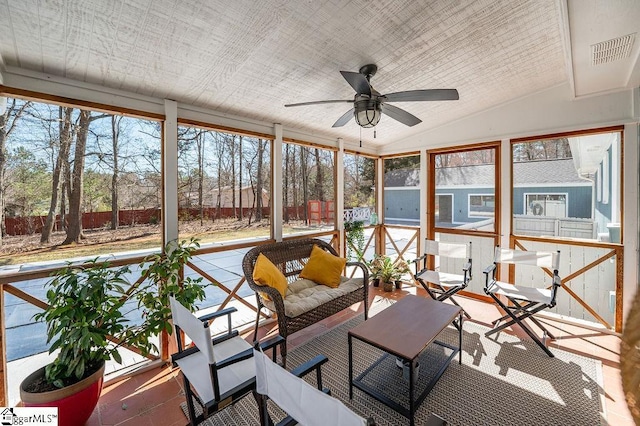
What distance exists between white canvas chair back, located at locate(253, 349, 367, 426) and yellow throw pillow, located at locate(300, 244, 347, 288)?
2166 millimetres

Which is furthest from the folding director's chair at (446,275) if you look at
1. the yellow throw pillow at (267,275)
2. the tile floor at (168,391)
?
the yellow throw pillow at (267,275)

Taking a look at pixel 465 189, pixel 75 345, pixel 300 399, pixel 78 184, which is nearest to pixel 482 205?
pixel 465 189

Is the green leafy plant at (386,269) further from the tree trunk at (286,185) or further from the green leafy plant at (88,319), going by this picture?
the green leafy plant at (88,319)

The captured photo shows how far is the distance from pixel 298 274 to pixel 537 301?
103 inches

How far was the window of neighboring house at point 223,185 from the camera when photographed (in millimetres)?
4098

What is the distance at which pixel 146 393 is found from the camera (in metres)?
2.64

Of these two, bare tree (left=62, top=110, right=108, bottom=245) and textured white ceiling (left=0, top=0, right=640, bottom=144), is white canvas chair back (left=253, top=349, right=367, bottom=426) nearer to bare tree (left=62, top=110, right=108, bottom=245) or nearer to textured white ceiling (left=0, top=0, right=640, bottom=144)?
textured white ceiling (left=0, top=0, right=640, bottom=144)

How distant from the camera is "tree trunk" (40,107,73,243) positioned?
3.14m

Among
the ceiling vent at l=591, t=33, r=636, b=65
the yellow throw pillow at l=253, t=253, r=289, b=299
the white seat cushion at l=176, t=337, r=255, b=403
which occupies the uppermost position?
the ceiling vent at l=591, t=33, r=636, b=65

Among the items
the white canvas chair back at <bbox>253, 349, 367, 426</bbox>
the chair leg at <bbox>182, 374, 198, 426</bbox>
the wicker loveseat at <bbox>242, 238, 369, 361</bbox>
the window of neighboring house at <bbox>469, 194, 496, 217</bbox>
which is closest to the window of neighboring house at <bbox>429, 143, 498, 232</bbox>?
the window of neighboring house at <bbox>469, 194, 496, 217</bbox>

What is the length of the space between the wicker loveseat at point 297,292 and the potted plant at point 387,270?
1.17 meters

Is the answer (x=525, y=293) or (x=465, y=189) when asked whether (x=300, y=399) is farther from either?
(x=465, y=189)

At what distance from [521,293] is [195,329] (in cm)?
326

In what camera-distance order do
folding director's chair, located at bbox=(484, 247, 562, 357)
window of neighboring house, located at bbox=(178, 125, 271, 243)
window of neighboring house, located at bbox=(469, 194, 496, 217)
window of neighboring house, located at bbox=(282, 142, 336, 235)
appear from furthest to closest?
1. window of neighboring house, located at bbox=(282, 142, 336, 235)
2. window of neighboring house, located at bbox=(469, 194, 496, 217)
3. window of neighboring house, located at bbox=(178, 125, 271, 243)
4. folding director's chair, located at bbox=(484, 247, 562, 357)
